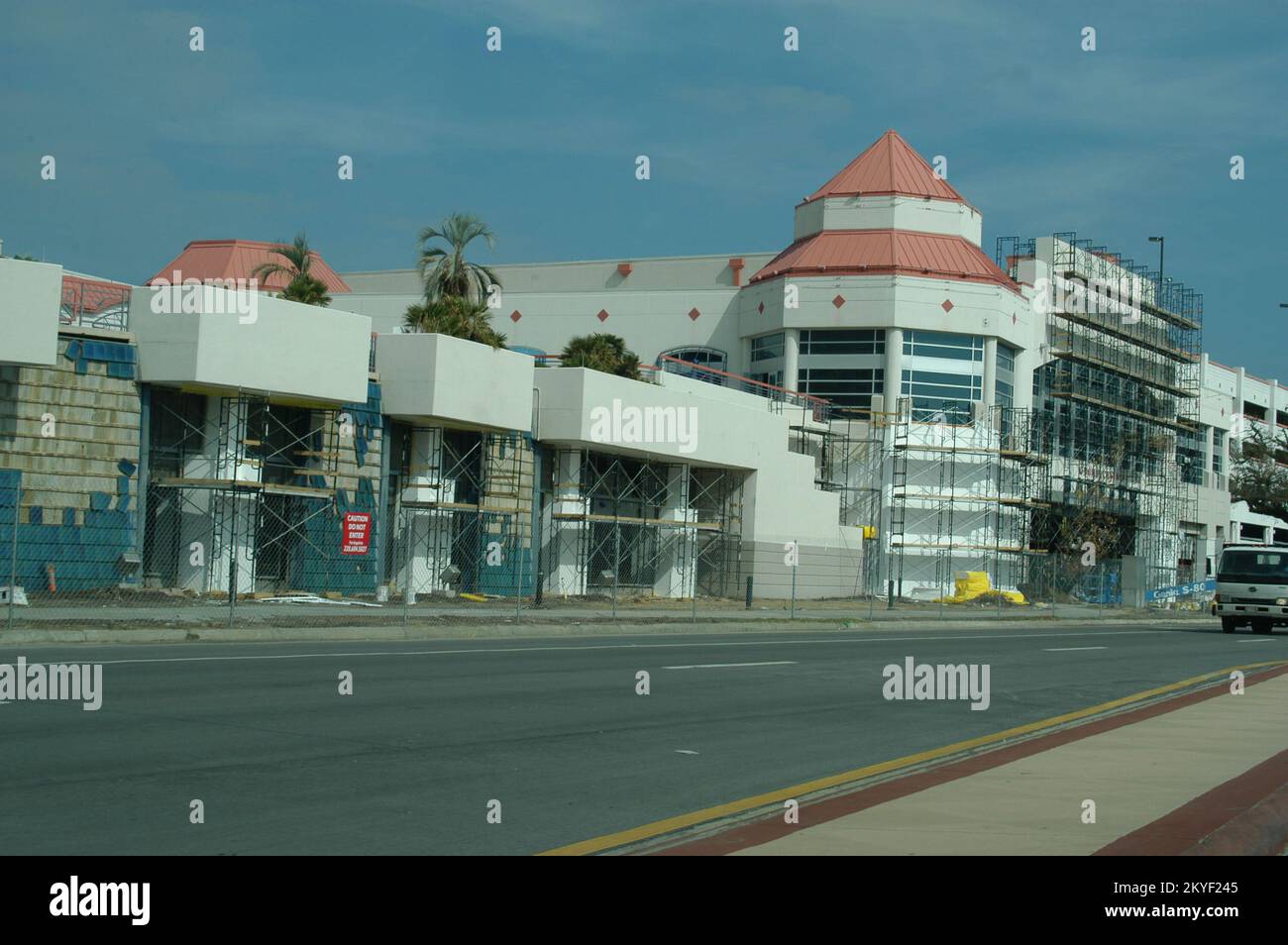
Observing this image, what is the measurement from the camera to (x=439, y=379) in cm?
3272

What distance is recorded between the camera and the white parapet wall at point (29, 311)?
25.7 meters

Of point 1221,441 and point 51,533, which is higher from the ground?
point 1221,441

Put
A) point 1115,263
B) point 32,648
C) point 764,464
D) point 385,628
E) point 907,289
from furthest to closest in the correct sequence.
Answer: point 1115,263, point 907,289, point 764,464, point 385,628, point 32,648

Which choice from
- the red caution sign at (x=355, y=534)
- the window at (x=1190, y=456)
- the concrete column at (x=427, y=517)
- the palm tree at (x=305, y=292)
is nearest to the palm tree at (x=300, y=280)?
the palm tree at (x=305, y=292)

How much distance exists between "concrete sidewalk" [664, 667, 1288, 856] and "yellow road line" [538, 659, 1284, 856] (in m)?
0.35

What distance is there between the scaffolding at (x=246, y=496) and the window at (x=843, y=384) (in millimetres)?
27487

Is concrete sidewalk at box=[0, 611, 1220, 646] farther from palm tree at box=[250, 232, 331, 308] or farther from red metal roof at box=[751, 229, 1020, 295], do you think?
red metal roof at box=[751, 229, 1020, 295]

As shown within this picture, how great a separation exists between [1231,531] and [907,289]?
143 feet

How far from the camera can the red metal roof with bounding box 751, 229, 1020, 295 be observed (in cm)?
5466

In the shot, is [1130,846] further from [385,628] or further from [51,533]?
[51,533]

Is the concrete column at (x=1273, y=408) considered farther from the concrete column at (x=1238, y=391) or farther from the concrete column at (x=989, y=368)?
the concrete column at (x=989, y=368)

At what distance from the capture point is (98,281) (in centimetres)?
2984
